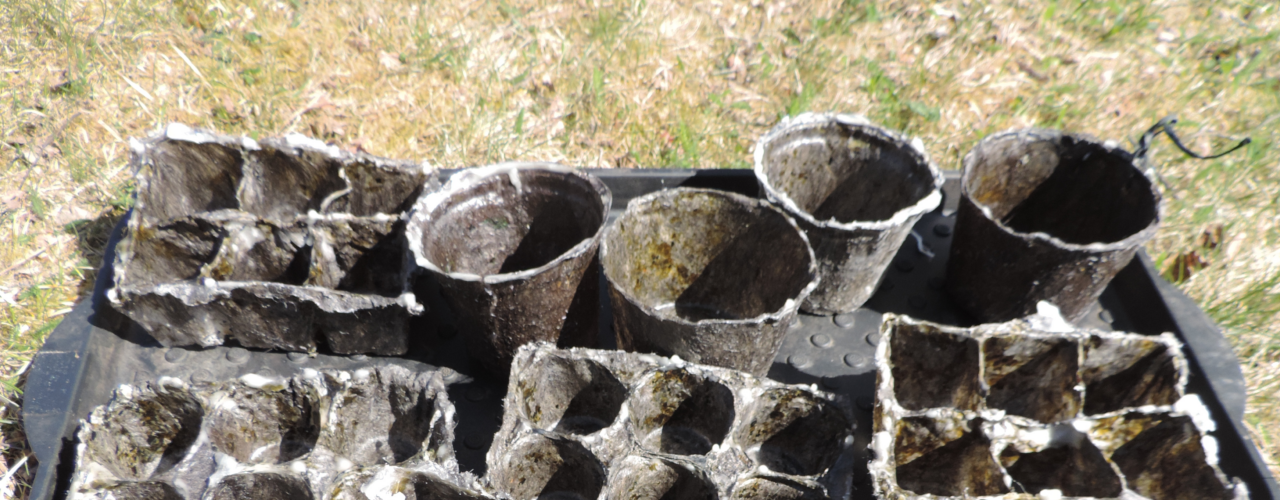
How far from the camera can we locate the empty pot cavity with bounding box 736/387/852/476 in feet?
6.74

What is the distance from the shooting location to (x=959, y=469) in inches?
82.1

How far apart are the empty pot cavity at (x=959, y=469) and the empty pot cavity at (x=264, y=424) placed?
174 cm

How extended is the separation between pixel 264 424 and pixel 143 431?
322 mm

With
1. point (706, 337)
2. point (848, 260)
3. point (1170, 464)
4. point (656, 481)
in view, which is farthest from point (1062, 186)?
point (656, 481)

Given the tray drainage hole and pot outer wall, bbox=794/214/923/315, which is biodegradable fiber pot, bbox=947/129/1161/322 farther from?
the tray drainage hole

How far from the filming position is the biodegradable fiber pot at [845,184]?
2.35 meters

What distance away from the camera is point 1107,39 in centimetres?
433

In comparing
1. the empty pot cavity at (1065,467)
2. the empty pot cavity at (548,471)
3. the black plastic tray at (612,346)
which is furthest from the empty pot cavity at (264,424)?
the empty pot cavity at (1065,467)

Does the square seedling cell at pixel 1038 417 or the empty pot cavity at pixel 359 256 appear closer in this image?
the square seedling cell at pixel 1038 417

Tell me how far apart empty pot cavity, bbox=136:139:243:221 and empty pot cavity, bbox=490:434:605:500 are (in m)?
1.50

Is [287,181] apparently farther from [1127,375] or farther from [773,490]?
[1127,375]

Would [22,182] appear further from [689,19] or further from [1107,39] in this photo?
[1107,39]

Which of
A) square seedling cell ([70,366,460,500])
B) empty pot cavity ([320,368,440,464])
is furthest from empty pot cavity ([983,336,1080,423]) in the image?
empty pot cavity ([320,368,440,464])

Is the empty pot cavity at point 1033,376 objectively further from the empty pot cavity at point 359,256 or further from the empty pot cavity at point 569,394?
the empty pot cavity at point 359,256
